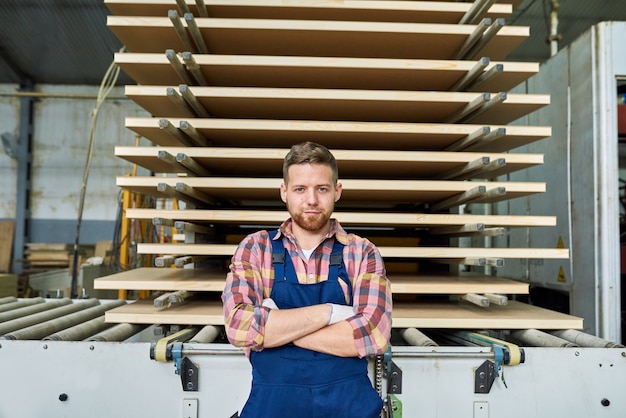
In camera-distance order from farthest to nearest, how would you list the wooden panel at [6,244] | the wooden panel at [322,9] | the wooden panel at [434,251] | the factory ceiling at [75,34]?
the wooden panel at [6,244], the factory ceiling at [75,34], the wooden panel at [322,9], the wooden panel at [434,251]

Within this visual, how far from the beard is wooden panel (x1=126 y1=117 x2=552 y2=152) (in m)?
0.61

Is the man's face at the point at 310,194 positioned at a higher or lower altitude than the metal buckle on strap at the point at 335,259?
higher

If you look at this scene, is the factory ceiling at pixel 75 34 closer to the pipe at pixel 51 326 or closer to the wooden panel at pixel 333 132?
the wooden panel at pixel 333 132

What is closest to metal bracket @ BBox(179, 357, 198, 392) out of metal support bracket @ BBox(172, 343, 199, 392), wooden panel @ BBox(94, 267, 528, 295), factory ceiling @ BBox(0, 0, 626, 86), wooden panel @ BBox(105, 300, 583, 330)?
metal support bracket @ BBox(172, 343, 199, 392)

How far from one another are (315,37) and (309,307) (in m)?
1.38

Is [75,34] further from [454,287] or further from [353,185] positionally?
[454,287]

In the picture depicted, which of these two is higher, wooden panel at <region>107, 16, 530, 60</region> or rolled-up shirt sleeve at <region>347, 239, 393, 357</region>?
wooden panel at <region>107, 16, 530, 60</region>

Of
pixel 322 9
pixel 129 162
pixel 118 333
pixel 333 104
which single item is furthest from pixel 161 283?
pixel 129 162

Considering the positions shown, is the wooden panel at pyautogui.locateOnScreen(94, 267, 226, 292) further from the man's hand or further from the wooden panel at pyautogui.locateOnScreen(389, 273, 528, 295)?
the wooden panel at pyautogui.locateOnScreen(389, 273, 528, 295)

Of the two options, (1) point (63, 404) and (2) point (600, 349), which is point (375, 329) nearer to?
(2) point (600, 349)

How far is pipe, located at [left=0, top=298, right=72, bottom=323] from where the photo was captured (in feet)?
7.43

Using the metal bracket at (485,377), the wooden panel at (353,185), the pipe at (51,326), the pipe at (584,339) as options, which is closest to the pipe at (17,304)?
the pipe at (51,326)

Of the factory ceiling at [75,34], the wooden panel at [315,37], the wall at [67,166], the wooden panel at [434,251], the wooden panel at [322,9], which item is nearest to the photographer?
the wooden panel at [434,251]

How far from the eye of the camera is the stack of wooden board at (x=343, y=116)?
78.5 inches
